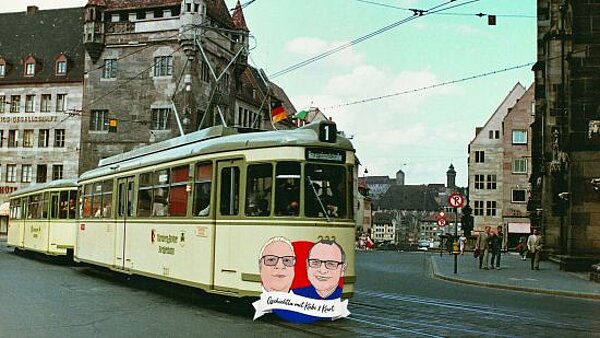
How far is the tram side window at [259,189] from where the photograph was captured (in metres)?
12.4

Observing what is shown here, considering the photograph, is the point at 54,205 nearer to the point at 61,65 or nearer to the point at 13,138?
the point at 61,65

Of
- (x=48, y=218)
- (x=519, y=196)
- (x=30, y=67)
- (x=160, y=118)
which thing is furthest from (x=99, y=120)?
(x=519, y=196)

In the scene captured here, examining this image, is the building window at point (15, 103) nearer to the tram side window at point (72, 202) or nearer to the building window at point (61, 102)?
the building window at point (61, 102)

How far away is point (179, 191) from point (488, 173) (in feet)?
222

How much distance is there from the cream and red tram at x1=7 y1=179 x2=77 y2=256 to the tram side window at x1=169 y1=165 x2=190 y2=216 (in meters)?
11.4

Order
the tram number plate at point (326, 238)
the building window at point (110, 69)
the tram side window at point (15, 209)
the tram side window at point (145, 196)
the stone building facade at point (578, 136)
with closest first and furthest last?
the tram number plate at point (326, 238)
the tram side window at point (145, 196)
the stone building facade at point (578, 136)
the tram side window at point (15, 209)
the building window at point (110, 69)

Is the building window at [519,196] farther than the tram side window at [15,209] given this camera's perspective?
Yes

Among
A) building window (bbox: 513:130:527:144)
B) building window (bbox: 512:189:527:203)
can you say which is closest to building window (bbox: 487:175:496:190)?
building window (bbox: 512:189:527:203)

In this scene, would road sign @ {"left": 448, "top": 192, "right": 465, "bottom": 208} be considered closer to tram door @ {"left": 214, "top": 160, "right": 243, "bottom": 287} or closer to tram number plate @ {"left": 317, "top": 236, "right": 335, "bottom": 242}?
tram door @ {"left": 214, "top": 160, "right": 243, "bottom": 287}

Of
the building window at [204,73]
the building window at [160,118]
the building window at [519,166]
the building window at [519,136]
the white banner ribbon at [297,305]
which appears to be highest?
the building window at [204,73]

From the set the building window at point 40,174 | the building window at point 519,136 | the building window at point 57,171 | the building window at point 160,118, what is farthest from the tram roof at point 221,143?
the building window at point 519,136

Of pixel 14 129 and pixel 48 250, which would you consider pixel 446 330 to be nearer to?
pixel 48 250

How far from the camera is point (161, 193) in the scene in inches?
615

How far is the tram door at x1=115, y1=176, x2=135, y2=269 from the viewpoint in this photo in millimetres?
17656
